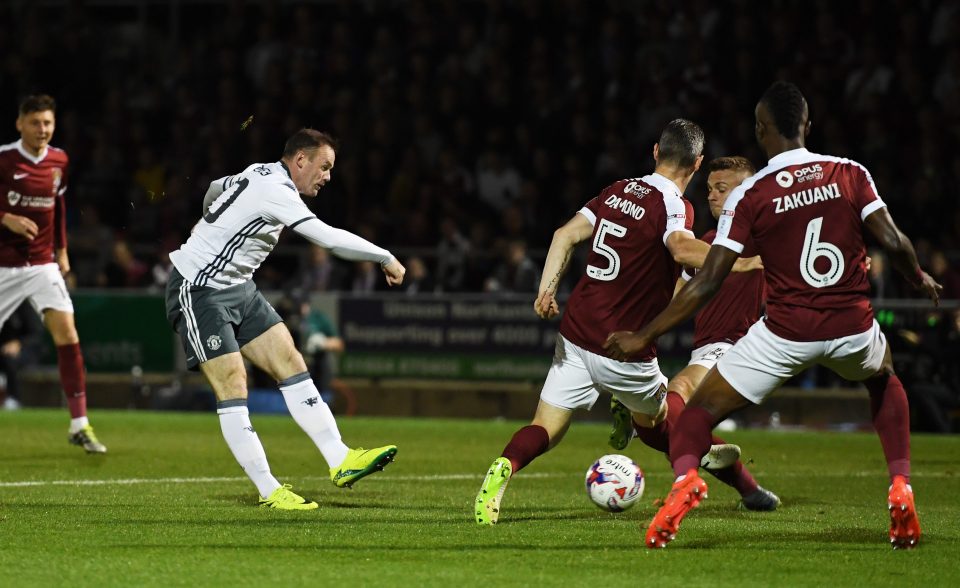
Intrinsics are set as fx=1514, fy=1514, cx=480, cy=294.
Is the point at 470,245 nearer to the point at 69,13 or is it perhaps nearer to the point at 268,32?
the point at 268,32

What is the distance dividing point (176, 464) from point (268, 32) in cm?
1372

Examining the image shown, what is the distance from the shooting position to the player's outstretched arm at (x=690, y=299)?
7.32 m

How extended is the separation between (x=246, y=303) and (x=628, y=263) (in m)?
2.50

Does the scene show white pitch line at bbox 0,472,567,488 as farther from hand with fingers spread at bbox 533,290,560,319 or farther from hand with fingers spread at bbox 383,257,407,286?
hand with fingers spread at bbox 533,290,560,319

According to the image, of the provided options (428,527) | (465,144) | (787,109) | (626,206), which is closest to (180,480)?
(428,527)

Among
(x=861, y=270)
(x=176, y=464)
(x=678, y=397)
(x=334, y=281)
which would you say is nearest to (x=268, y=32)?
(x=334, y=281)

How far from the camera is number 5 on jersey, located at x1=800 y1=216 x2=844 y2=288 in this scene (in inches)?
292

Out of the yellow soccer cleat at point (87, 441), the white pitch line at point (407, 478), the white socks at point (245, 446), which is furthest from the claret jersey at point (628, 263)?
the yellow soccer cleat at point (87, 441)

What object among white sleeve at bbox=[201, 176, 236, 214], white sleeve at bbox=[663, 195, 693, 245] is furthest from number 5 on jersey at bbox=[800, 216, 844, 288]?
white sleeve at bbox=[201, 176, 236, 214]

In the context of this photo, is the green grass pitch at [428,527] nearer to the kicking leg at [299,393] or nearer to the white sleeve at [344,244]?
the kicking leg at [299,393]

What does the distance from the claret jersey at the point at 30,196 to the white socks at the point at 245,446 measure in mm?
4623

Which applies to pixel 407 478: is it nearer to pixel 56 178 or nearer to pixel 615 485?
pixel 615 485

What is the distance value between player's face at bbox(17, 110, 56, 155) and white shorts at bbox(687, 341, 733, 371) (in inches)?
243

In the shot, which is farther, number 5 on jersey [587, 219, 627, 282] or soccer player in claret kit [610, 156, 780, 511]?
soccer player in claret kit [610, 156, 780, 511]
